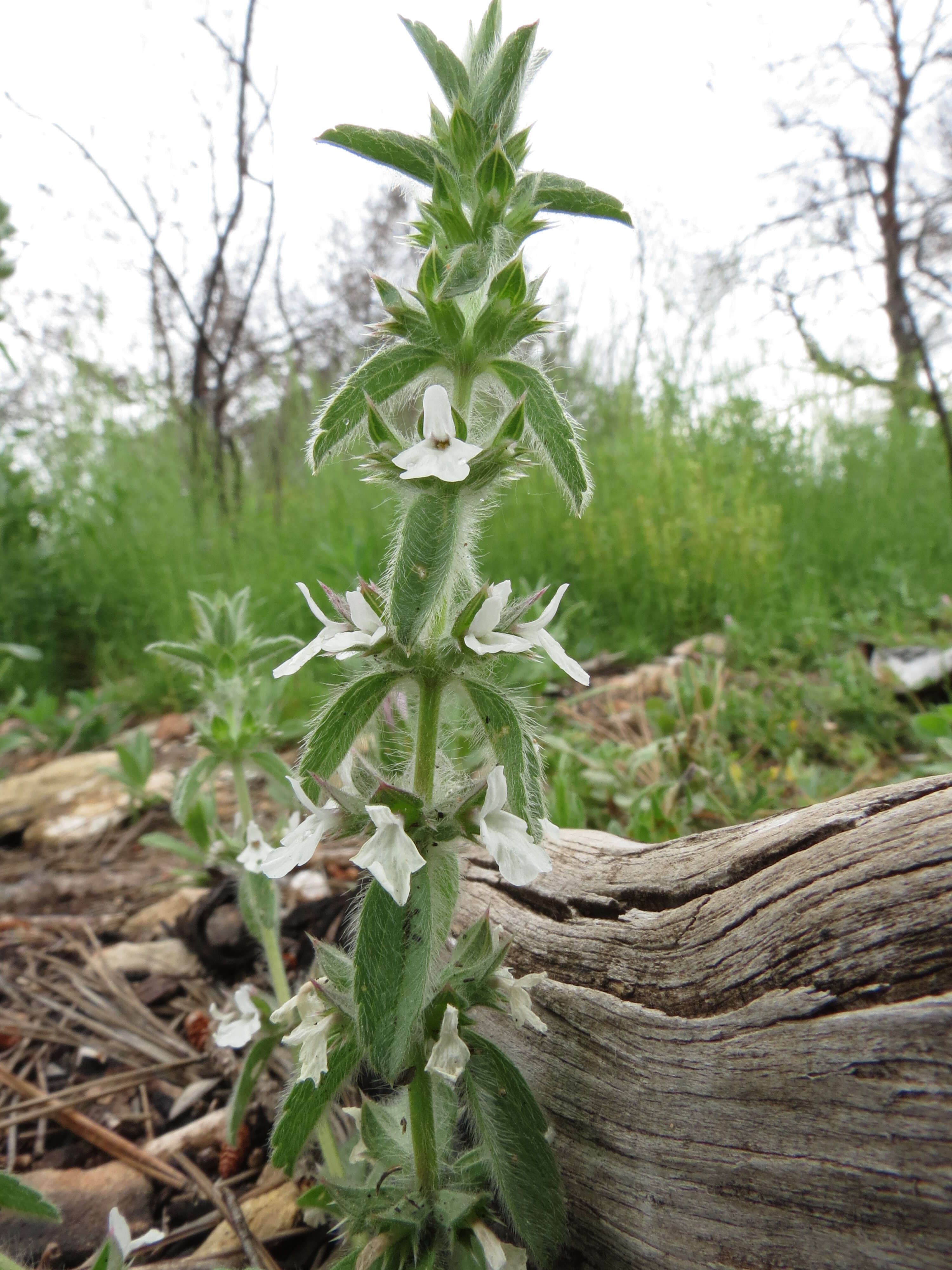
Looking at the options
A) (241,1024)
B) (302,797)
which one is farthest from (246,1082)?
(302,797)

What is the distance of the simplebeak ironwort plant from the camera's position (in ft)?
3.28

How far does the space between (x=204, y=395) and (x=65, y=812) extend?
181 inches

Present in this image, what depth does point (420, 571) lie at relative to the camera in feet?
3.32

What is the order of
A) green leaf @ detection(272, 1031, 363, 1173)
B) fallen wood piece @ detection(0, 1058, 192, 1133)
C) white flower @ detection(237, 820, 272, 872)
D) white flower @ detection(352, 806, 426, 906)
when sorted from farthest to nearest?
fallen wood piece @ detection(0, 1058, 192, 1133) < white flower @ detection(237, 820, 272, 872) < green leaf @ detection(272, 1031, 363, 1173) < white flower @ detection(352, 806, 426, 906)

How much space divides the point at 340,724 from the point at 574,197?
0.83m

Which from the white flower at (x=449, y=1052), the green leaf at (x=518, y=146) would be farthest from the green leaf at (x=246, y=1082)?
the green leaf at (x=518, y=146)

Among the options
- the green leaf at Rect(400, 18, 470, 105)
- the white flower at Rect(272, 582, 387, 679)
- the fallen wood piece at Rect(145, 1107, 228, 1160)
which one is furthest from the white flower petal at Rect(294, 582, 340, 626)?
the fallen wood piece at Rect(145, 1107, 228, 1160)

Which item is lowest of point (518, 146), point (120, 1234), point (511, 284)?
point (120, 1234)

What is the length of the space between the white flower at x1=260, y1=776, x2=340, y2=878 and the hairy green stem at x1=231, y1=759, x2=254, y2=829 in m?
0.86

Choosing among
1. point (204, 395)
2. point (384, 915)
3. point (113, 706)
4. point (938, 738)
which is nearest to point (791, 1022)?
point (384, 915)

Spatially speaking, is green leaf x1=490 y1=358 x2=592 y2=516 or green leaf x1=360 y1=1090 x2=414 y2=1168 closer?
green leaf x1=490 y1=358 x2=592 y2=516

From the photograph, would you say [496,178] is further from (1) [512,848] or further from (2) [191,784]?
(2) [191,784]

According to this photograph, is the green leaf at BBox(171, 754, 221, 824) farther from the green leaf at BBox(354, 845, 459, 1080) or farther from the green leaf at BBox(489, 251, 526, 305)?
the green leaf at BBox(489, 251, 526, 305)

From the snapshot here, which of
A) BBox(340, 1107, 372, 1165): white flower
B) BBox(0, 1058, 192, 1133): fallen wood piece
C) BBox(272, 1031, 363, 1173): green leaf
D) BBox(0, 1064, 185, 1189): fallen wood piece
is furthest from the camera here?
BBox(0, 1058, 192, 1133): fallen wood piece
